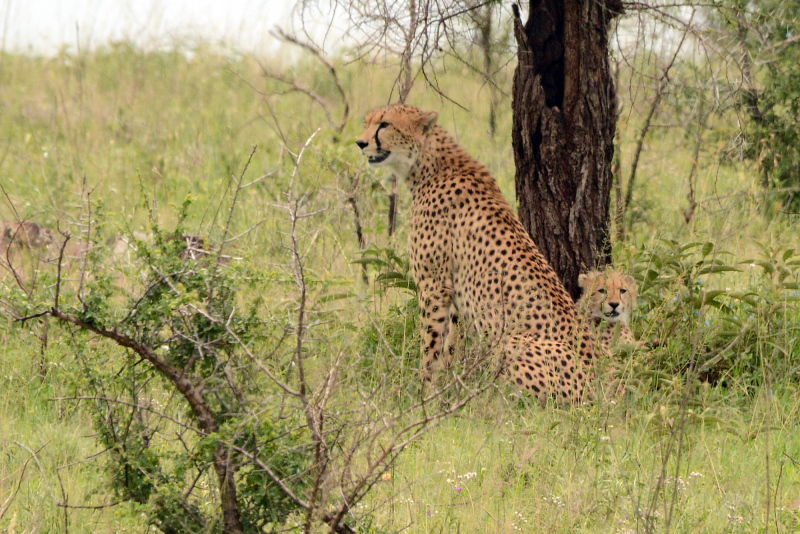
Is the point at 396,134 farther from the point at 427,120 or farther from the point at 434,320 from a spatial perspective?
the point at 434,320

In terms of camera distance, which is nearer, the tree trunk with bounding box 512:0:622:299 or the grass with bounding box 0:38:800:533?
the grass with bounding box 0:38:800:533

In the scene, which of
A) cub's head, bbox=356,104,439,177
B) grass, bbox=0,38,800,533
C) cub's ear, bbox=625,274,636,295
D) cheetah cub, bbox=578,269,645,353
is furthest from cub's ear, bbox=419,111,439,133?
cub's ear, bbox=625,274,636,295

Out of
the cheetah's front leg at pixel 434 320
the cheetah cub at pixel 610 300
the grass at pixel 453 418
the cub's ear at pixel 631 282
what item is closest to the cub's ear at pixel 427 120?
the grass at pixel 453 418

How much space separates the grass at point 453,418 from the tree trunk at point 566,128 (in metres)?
0.19

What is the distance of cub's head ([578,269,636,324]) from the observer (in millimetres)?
4086

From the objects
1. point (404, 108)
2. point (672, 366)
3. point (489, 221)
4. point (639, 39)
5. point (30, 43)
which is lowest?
point (672, 366)

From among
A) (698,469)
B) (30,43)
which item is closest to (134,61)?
(30,43)

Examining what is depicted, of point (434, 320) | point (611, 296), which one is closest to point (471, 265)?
point (434, 320)

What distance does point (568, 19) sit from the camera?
4453 millimetres

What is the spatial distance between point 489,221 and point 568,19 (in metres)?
1.01

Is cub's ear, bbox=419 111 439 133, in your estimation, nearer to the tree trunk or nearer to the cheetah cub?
the tree trunk

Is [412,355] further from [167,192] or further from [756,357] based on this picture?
[167,192]

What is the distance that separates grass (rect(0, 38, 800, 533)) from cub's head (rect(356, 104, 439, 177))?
39 centimetres

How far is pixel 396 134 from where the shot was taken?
464cm
